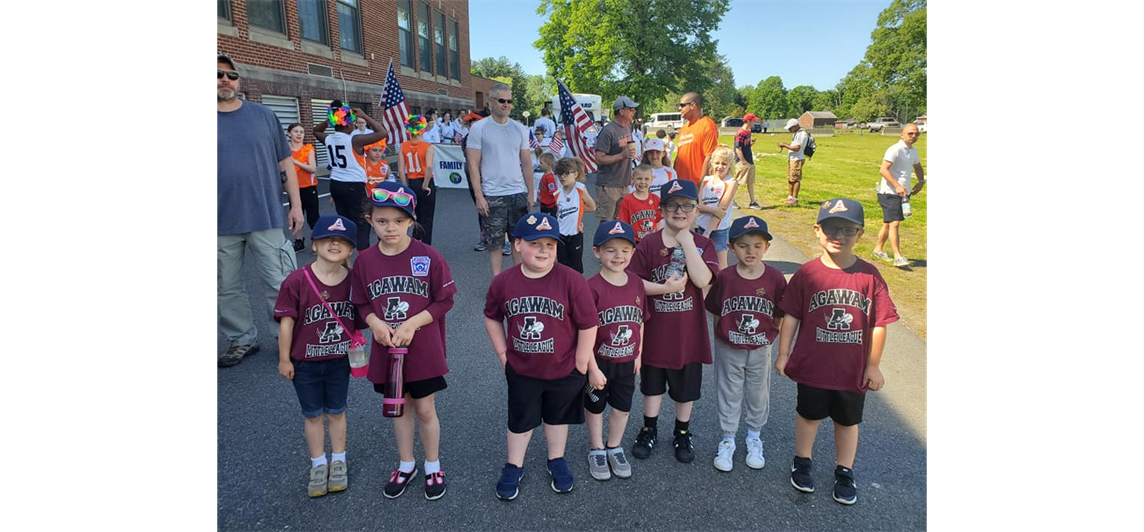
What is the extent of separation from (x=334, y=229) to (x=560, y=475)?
1.78 metres

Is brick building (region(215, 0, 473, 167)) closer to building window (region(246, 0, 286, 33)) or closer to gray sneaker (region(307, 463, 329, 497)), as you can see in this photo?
building window (region(246, 0, 286, 33))

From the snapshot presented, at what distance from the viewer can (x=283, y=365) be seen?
2832 mm

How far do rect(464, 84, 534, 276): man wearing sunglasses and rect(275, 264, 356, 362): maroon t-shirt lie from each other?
10.1ft

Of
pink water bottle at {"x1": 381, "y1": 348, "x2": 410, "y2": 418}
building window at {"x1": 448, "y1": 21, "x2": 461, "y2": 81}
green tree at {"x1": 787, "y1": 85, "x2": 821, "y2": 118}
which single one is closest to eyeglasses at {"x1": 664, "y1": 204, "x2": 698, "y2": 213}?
pink water bottle at {"x1": 381, "y1": 348, "x2": 410, "y2": 418}

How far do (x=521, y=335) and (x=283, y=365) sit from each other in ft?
4.03

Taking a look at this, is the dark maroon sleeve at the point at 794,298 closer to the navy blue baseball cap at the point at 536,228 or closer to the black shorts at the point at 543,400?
the black shorts at the point at 543,400

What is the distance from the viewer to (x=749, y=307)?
3135mm

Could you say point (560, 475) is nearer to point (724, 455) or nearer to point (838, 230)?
point (724, 455)

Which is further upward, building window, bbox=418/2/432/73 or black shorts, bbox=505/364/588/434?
building window, bbox=418/2/432/73

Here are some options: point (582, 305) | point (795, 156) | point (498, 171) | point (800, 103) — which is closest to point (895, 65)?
point (800, 103)

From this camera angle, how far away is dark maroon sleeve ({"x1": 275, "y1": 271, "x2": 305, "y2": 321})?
2.83 meters

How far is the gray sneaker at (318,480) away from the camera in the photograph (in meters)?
2.91

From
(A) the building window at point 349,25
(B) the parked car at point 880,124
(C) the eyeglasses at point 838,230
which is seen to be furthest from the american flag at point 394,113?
(B) the parked car at point 880,124

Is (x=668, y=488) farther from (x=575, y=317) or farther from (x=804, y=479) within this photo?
(x=575, y=317)
